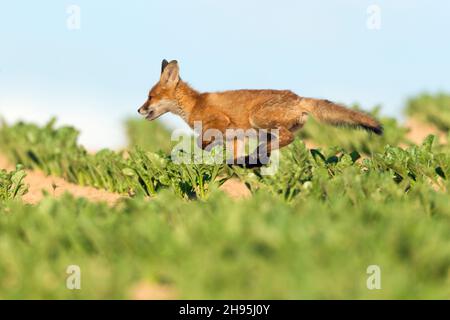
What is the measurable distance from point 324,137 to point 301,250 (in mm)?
12206

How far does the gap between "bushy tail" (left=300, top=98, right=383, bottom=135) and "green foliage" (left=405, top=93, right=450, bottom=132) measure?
382 inches

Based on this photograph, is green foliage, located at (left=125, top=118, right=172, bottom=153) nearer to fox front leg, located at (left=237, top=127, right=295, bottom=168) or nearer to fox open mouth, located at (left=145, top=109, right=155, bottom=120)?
fox open mouth, located at (left=145, top=109, right=155, bottom=120)

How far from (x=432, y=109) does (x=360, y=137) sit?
A: 5.44 meters

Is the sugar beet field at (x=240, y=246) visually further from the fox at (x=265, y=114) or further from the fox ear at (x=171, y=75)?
the fox ear at (x=171, y=75)

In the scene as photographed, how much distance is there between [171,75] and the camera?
1088cm

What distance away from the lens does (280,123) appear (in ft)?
32.7

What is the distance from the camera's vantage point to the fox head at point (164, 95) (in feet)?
35.7

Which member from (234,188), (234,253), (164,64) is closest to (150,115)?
(164,64)

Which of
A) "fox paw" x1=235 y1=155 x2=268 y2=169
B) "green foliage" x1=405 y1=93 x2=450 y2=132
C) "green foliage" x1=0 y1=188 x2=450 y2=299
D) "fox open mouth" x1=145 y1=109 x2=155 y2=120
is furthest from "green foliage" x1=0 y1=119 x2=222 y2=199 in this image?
"green foliage" x1=405 y1=93 x2=450 y2=132

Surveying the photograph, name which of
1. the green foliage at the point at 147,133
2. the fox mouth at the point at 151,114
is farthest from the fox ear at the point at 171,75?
the green foliage at the point at 147,133

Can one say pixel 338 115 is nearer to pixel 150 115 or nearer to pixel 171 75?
pixel 171 75

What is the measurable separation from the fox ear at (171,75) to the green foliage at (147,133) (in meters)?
7.33

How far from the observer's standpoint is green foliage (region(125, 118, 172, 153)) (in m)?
18.8
